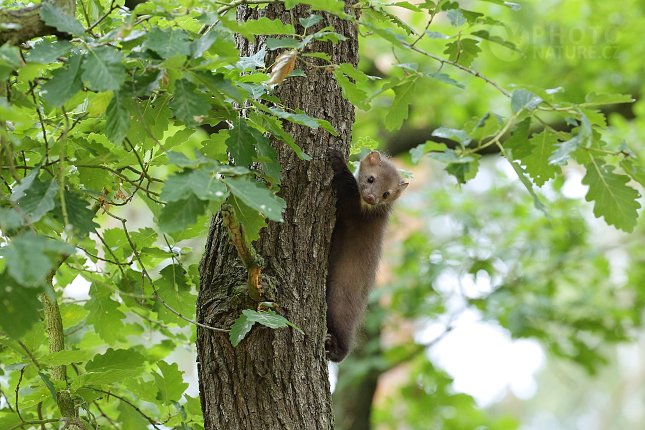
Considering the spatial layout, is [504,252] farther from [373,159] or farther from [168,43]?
[168,43]

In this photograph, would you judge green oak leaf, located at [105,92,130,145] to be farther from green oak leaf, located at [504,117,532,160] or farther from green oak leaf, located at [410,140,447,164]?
green oak leaf, located at [504,117,532,160]

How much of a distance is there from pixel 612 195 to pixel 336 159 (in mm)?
1364

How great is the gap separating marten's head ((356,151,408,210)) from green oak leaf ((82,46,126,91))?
3.12 metres

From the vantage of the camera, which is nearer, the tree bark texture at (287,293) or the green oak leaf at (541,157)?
the green oak leaf at (541,157)

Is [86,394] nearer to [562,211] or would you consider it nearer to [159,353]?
A: [159,353]

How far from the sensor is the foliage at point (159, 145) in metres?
1.70

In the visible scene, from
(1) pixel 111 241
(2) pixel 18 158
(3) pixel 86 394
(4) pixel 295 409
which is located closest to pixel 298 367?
(4) pixel 295 409

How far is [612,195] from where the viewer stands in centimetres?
262

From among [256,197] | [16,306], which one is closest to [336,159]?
[256,197]

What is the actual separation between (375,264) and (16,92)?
123 inches

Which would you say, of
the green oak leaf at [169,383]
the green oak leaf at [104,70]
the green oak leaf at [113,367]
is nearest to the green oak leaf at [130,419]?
the green oak leaf at [169,383]

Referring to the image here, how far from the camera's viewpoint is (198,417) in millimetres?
3074

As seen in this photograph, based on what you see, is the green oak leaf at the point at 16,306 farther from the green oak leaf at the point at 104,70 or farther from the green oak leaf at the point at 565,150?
the green oak leaf at the point at 565,150

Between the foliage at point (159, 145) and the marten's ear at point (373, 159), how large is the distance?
7.51 ft
